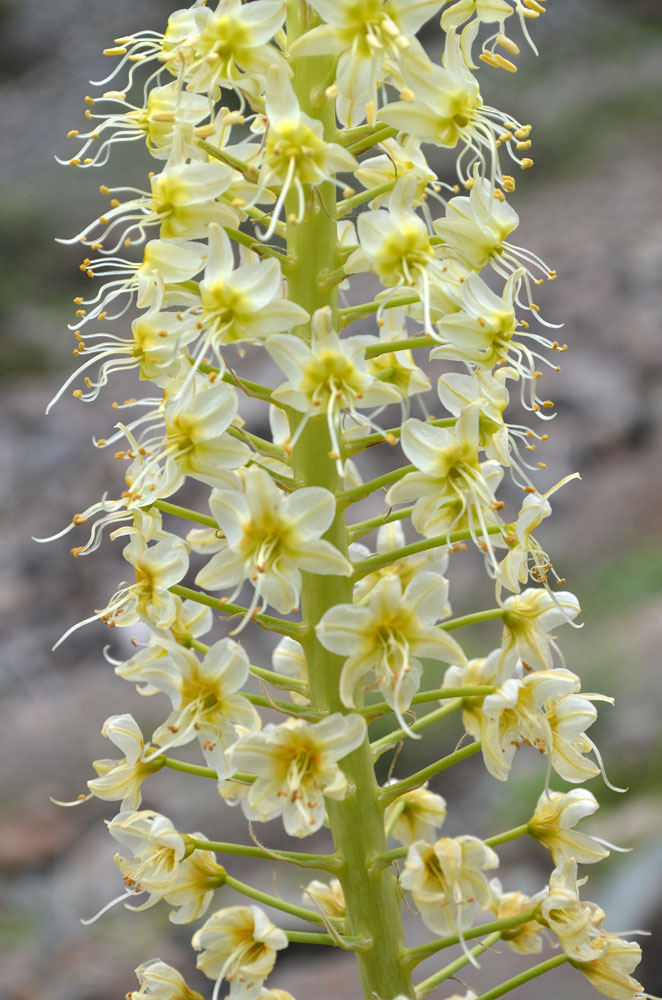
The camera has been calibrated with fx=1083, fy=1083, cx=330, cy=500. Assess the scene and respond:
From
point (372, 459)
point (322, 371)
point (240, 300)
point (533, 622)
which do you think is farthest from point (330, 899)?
point (372, 459)

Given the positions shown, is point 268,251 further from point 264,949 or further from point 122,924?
point 122,924

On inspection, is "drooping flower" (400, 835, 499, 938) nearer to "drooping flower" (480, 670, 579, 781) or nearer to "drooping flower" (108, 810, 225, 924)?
"drooping flower" (480, 670, 579, 781)

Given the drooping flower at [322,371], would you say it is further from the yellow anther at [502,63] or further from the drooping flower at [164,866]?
the drooping flower at [164,866]

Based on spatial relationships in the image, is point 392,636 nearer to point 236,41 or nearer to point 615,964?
point 615,964

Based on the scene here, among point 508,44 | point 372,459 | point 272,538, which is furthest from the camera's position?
point 372,459

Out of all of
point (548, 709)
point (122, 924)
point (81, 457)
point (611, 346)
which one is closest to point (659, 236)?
point (611, 346)
